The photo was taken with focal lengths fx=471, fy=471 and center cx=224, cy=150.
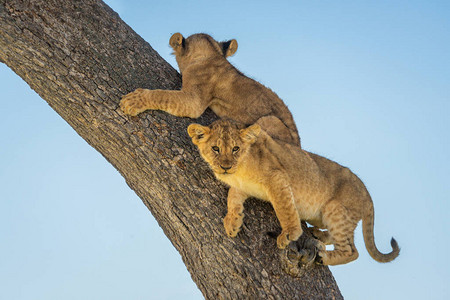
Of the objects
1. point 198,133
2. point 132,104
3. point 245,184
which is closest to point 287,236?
point 245,184

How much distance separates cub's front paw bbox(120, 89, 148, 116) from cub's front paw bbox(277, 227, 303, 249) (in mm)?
1667

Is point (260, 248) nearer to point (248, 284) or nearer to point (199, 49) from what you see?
point (248, 284)

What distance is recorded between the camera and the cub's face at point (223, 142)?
4016 mm

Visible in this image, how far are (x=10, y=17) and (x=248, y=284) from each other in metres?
3.16

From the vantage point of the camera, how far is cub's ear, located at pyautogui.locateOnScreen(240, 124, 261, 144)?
4.05 metres

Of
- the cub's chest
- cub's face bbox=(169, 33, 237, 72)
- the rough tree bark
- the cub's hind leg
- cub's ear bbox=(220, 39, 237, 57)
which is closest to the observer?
the rough tree bark

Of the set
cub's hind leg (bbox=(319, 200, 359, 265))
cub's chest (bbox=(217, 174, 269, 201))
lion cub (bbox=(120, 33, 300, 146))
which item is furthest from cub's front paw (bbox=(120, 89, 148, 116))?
cub's hind leg (bbox=(319, 200, 359, 265))

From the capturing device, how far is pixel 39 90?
4.36 m

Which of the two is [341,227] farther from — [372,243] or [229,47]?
[229,47]

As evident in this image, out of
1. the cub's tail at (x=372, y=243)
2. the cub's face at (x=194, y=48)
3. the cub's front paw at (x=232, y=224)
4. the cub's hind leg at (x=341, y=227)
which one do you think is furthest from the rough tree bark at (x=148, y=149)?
the cub's face at (x=194, y=48)

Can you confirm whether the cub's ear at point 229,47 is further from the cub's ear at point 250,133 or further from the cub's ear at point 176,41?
the cub's ear at point 250,133

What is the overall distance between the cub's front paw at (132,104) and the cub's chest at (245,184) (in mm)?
941

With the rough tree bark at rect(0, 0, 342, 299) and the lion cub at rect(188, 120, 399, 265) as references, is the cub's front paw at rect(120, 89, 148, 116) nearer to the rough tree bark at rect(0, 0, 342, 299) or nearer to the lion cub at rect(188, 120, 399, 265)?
the rough tree bark at rect(0, 0, 342, 299)

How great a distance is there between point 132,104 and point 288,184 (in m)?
1.55
